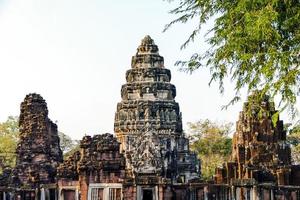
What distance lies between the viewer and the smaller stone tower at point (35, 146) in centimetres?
2181

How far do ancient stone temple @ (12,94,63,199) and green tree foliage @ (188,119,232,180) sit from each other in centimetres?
2827

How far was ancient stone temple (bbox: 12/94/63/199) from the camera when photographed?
71.3ft

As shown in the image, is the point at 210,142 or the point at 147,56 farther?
the point at 210,142

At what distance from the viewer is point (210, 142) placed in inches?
2108

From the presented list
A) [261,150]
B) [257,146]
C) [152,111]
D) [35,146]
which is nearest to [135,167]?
[35,146]

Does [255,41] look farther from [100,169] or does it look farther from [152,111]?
[152,111]

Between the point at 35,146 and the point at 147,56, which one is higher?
the point at 147,56

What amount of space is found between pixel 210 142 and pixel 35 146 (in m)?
32.9

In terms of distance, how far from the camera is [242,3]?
25.9ft

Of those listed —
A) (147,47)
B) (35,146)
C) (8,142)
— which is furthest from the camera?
(8,142)

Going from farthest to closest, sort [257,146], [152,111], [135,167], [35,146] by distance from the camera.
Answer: [152,111]
[135,167]
[35,146]
[257,146]

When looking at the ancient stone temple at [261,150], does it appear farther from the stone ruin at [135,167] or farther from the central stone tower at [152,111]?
the central stone tower at [152,111]

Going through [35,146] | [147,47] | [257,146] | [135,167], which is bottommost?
[135,167]

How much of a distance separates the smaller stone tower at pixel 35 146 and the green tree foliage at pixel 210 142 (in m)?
28.3
